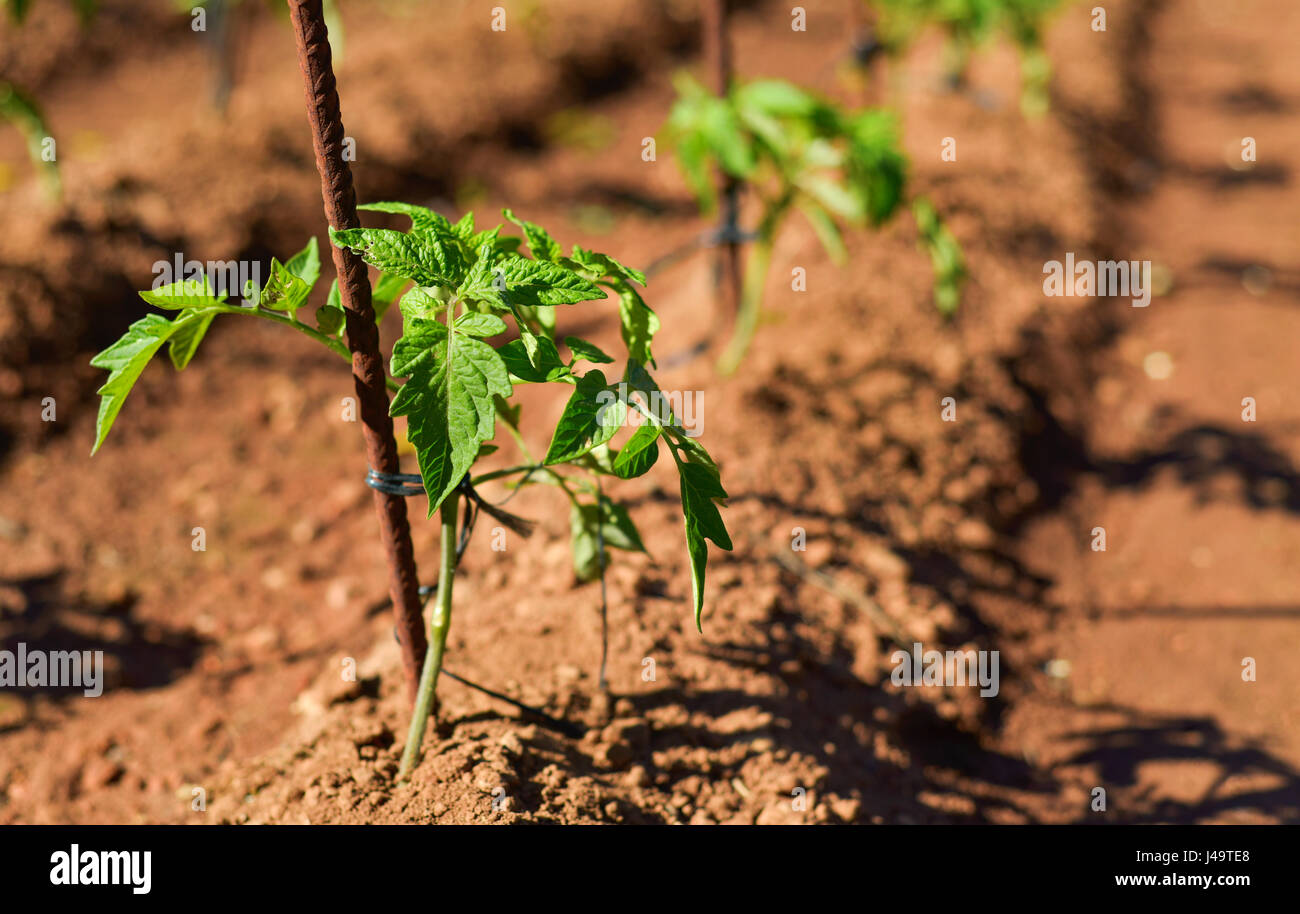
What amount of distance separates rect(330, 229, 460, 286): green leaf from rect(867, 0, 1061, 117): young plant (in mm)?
3187

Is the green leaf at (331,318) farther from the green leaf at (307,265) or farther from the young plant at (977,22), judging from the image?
the young plant at (977,22)

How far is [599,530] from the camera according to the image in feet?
6.40

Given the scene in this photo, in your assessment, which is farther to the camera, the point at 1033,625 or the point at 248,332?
the point at 248,332

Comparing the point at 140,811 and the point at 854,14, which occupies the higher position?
the point at 854,14

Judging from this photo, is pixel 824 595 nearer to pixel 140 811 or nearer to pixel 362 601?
pixel 362 601

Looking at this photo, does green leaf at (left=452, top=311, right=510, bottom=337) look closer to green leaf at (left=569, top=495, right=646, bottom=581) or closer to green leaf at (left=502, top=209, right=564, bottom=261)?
green leaf at (left=502, top=209, right=564, bottom=261)

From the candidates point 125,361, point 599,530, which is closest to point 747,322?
point 599,530

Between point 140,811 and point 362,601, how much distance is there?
776 millimetres

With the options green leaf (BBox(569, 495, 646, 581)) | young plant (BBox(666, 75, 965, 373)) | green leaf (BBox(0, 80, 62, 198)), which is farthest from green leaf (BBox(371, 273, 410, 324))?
green leaf (BBox(0, 80, 62, 198))

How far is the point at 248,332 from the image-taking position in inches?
150

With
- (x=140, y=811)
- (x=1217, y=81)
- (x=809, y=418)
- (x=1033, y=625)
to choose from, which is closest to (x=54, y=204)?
(x=140, y=811)

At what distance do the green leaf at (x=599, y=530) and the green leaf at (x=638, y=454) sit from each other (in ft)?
1.52

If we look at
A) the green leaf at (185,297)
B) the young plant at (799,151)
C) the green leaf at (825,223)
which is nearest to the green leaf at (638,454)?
the green leaf at (185,297)

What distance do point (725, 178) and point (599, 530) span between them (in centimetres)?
171
